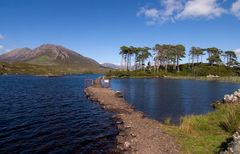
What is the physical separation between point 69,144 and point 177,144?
10094mm

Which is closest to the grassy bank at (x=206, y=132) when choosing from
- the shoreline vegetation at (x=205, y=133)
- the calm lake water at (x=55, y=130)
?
the shoreline vegetation at (x=205, y=133)

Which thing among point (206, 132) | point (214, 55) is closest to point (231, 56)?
point (214, 55)

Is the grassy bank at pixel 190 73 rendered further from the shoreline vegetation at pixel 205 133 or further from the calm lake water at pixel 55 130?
the shoreline vegetation at pixel 205 133

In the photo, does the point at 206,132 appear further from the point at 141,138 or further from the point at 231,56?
the point at 231,56

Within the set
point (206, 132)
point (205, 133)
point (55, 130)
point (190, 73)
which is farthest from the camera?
point (190, 73)

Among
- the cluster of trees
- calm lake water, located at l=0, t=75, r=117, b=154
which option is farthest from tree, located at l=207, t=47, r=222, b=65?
calm lake water, located at l=0, t=75, r=117, b=154

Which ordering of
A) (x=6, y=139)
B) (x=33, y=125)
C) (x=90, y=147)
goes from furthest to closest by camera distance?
(x=33, y=125) → (x=6, y=139) → (x=90, y=147)

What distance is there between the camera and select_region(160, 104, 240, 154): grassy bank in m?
19.2

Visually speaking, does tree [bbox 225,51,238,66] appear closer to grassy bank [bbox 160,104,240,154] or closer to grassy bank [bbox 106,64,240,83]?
grassy bank [bbox 106,64,240,83]

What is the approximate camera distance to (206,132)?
78.7ft

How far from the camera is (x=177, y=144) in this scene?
2128 cm

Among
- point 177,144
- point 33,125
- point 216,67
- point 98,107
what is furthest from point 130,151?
point 216,67

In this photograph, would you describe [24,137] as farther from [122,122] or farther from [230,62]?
[230,62]

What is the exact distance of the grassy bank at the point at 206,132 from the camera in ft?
63.2
